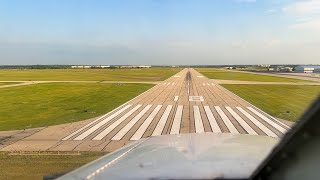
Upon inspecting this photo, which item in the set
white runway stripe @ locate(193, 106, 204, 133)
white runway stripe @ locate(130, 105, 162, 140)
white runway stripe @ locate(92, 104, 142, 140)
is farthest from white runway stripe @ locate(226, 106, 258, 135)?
white runway stripe @ locate(92, 104, 142, 140)

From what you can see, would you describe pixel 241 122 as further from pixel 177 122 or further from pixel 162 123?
pixel 162 123

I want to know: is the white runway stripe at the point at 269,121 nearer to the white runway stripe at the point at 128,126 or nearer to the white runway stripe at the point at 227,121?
the white runway stripe at the point at 227,121

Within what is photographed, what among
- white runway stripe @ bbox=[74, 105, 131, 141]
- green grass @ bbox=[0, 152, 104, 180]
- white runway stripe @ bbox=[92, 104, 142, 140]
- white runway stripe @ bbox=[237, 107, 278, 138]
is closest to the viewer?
green grass @ bbox=[0, 152, 104, 180]

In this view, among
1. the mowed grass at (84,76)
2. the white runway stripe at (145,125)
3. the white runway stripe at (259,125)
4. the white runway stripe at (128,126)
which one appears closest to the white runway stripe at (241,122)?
the white runway stripe at (259,125)

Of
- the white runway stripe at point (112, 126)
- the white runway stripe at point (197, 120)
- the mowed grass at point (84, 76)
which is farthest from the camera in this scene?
the mowed grass at point (84, 76)

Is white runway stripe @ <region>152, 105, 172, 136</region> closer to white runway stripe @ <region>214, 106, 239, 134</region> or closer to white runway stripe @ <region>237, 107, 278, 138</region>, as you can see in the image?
white runway stripe @ <region>214, 106, 239, 134</region>

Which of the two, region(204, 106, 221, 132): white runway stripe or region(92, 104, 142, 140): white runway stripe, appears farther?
region(204, 106, 221, 132): white runway stripe

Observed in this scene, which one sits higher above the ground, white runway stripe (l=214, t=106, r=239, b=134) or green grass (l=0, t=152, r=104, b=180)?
green grass (l=0, t=152, r=104, b=180)

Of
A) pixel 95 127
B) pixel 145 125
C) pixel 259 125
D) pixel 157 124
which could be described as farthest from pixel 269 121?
pixel 95 127

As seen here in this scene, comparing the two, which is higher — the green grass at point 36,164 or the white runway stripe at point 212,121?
the green grass at point 36,164
